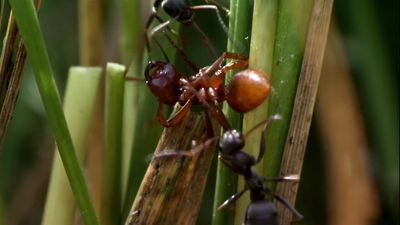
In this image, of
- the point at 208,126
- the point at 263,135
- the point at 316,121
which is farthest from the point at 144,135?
the point at 316,121

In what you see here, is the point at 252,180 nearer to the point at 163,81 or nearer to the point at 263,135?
the point at 263,135

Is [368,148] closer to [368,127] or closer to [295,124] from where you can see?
[368,127]

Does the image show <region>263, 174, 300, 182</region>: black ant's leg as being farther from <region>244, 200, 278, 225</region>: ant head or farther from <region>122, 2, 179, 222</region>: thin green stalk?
<region>122, 2, 179, 222</region>: thin green stalk

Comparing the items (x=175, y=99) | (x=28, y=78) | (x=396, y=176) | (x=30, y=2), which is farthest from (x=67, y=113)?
(x=396, y=176)

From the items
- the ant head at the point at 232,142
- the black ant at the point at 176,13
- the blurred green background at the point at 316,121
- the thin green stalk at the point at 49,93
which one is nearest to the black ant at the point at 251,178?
the ant head at the point at 232,142

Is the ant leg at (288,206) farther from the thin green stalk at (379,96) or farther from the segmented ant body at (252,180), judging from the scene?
the thin green stalk at (379,96)
